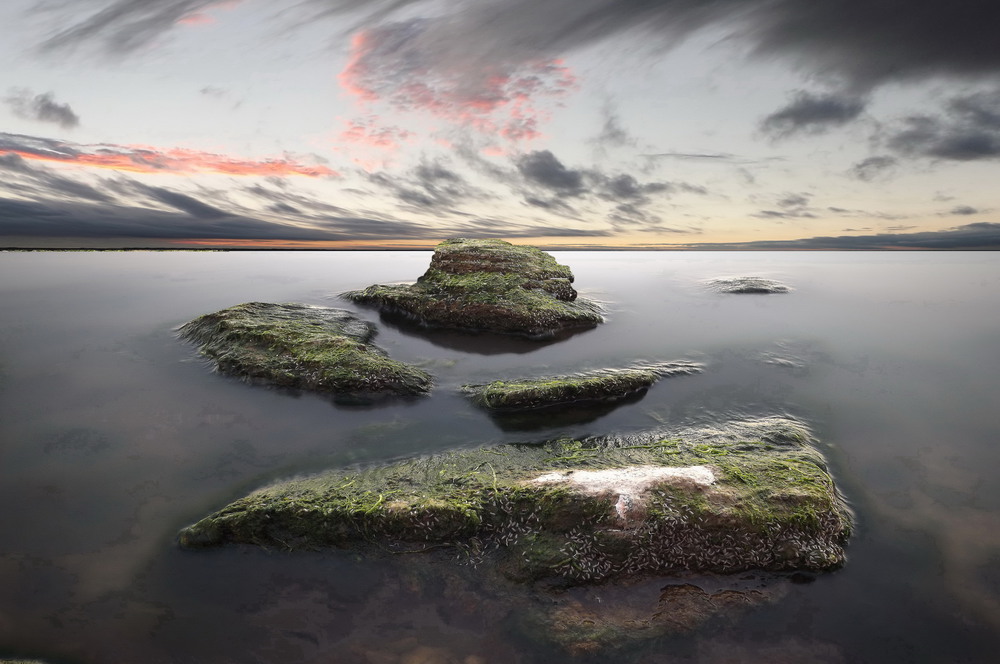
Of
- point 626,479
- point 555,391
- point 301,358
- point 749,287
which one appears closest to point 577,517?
point 626,479

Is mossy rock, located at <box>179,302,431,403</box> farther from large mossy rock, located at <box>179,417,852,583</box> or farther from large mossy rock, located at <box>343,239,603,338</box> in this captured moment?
large mossy rock, located at <box>343,239,603,338</box>

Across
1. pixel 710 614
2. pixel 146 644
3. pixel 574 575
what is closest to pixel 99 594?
pixel 146 644

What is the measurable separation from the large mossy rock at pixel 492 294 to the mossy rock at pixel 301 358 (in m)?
4.56

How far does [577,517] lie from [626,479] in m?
0.96

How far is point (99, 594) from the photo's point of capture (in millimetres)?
4898

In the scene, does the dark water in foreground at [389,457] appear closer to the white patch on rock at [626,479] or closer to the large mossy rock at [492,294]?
the white patch on rock at [626,479]

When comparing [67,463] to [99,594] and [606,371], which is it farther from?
[606,371]

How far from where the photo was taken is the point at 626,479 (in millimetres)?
6047

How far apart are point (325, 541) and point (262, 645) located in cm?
134

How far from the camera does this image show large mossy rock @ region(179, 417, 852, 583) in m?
5.29

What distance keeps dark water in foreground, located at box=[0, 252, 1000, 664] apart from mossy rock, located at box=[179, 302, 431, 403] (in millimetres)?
658

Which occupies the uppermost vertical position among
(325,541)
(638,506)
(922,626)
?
(638,506)

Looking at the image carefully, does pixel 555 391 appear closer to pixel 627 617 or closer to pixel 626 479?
pixel 626 479

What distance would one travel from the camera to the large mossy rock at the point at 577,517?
5.29 m
